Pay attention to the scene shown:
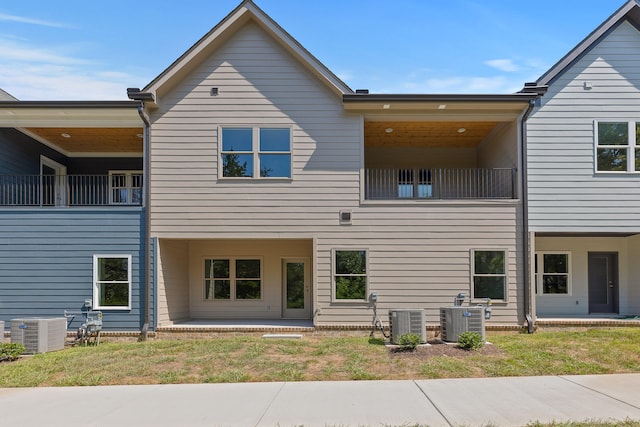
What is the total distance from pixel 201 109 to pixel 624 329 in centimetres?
1235

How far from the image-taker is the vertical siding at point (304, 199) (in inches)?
478

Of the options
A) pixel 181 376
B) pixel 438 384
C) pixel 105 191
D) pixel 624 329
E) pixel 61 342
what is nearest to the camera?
pixel 438 384

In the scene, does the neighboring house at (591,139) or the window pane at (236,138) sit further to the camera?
the window pane at (236,138)

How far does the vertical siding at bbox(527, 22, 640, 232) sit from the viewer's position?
1223 cm

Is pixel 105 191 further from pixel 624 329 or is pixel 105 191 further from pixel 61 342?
pixel 624 329

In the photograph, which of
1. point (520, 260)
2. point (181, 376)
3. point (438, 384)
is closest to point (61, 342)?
point (181, 376)

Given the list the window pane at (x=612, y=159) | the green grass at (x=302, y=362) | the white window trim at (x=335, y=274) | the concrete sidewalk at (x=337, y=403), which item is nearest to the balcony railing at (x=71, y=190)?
the green grass at (x=302, y=362)

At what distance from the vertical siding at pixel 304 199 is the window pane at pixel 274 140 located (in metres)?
0.24

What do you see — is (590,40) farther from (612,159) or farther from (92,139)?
(92,139)

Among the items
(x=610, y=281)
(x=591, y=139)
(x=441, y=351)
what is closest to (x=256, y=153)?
(x=441, y=351)

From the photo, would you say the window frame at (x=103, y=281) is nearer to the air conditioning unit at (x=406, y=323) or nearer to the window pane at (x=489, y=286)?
the air conditioning unit at (x=406, y=323)

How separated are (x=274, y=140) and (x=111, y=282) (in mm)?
5608

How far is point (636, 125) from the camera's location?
40.4 feet

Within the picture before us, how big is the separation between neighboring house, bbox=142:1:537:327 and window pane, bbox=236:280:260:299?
7.79ft
